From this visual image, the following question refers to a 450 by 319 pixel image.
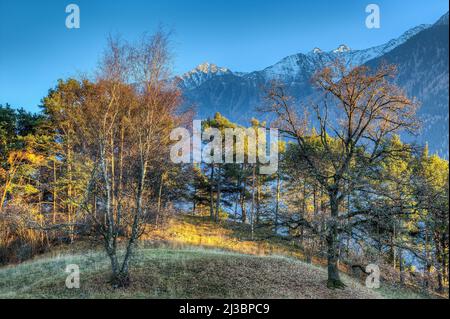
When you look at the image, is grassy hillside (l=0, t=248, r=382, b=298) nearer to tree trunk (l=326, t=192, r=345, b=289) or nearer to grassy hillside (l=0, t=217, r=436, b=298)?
grassy hillside (l=0, t=217, r=436, b=298)

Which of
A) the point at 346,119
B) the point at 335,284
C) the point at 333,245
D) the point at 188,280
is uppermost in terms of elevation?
the point at 346,119

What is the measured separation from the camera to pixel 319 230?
1183 cm

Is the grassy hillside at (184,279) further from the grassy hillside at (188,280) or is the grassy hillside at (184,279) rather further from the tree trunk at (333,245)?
the tree trunk at (333,245)

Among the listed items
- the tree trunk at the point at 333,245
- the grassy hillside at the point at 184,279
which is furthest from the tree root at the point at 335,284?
the grassy hillside at the point at 184,279

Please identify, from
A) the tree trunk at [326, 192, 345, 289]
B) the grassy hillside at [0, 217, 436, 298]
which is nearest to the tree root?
the tree trunk at [326, 192, 345, 289]

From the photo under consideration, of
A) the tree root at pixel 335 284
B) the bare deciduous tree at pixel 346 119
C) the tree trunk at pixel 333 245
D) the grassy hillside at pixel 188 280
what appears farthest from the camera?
the tree root at pixel 335 284

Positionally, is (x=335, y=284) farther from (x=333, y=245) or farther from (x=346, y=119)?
(x=346, y=119)

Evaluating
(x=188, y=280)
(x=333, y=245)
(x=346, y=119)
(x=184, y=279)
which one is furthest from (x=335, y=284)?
(x=346, y=119)

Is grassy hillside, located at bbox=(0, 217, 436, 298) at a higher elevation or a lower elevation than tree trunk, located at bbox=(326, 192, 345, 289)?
lower

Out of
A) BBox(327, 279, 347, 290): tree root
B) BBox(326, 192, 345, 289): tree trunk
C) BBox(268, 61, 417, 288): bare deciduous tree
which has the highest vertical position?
BBox(268, 61, 417, 288): bare deciduous tree

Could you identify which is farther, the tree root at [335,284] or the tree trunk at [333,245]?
the tree root at [335,284]

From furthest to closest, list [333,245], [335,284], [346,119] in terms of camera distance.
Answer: [346,119] < [335,284] < [333,245]
